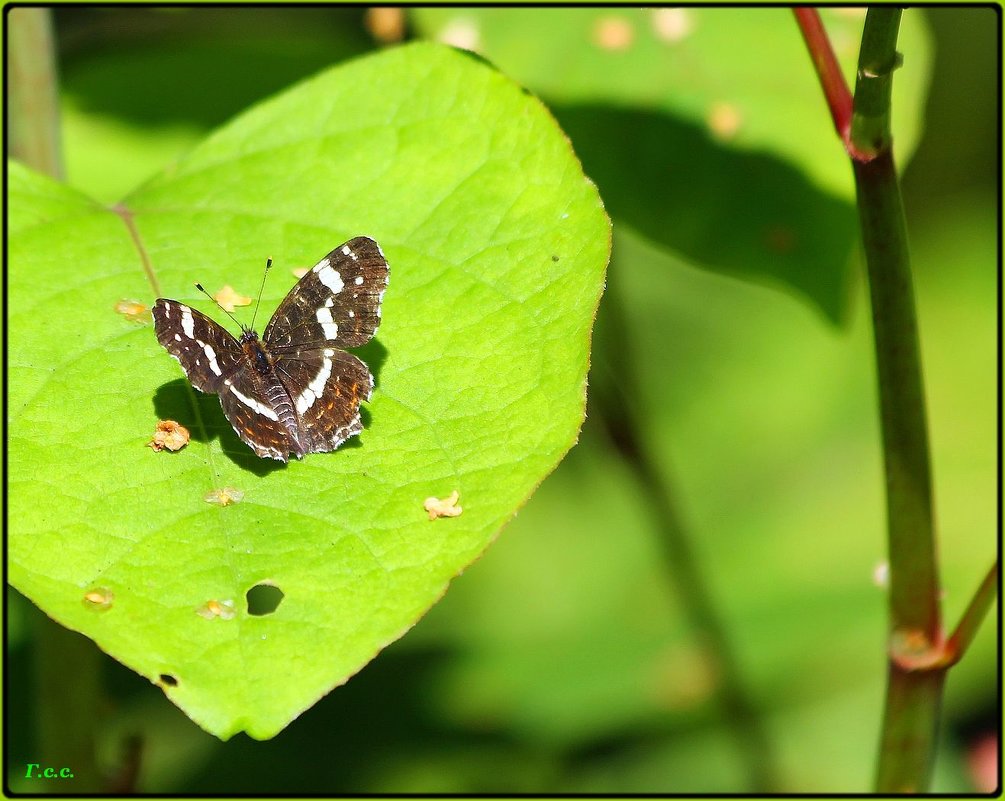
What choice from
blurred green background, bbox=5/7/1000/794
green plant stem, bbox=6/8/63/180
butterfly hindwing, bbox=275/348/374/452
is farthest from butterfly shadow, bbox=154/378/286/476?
green plant stem, bbox=6/8/63/180

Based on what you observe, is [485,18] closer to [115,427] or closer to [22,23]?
[22,23]

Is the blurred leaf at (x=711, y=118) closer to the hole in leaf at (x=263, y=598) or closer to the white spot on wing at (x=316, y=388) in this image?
the white spot on wing at (x=316, y=388)

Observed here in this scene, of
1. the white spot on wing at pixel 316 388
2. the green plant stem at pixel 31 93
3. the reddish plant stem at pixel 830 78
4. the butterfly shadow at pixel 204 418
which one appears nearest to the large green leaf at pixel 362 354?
the butterfly shadow at pixel 204 418

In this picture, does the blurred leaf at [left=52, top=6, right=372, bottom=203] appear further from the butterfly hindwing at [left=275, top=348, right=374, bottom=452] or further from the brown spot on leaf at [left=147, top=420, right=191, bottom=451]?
the brown spot on leaf at [left=147, top=420, right=191, bottom=451]

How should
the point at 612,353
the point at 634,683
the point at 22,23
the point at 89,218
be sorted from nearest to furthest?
the point at 89,218 → the point at 22,23 → the point at 612,353 → the point at 634,683

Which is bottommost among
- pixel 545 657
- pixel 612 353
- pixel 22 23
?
pixel 545 657

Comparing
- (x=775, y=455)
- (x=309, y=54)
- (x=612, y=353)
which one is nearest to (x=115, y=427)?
(x=309, y=54)
